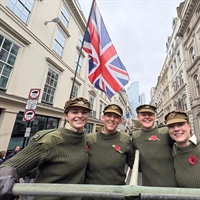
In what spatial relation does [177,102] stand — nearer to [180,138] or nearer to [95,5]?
[95,5]

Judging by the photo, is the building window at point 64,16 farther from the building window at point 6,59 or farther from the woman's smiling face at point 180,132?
the woman's smiling face at point 180,132

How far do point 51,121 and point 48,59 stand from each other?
15.3 feet

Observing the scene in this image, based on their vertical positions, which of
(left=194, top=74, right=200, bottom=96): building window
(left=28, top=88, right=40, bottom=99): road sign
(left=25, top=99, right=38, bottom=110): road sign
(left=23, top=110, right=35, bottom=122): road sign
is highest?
(left=194, top=74, right=200, bottom=96): building window

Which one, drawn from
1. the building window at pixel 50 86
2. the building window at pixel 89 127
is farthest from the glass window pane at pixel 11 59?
the building window at pixel 89 127

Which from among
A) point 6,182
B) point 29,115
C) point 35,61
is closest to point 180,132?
point 6,182

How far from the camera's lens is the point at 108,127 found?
2293 mm

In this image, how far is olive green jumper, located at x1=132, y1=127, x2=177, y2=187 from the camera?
180cm

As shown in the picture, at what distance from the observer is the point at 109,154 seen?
2.03 meters

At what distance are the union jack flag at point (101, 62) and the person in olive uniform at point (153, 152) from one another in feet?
8.88

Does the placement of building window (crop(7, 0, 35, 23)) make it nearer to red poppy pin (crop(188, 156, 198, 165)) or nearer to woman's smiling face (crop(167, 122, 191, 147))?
woman's smiling face (crop(167, 122, 191, 147))

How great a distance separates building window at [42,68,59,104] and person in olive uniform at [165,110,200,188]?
29.3 feet

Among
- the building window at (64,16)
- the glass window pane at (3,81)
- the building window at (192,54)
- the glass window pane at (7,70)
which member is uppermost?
the building window at (192,54)

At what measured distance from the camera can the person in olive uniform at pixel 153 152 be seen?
1812mm

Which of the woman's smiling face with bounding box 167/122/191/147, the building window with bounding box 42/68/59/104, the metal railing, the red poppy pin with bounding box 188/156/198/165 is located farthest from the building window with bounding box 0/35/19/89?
the red poppy pin with bounding box 188/156/198/165
